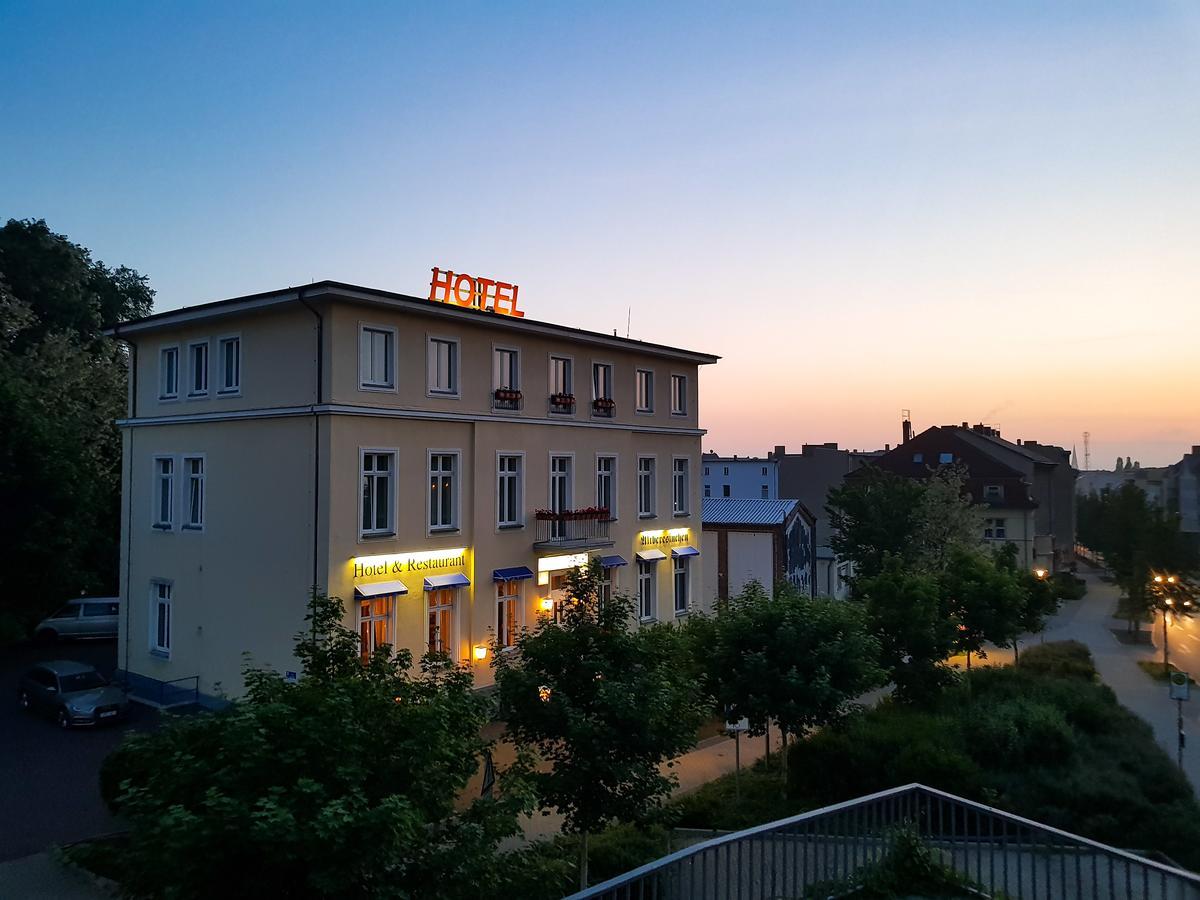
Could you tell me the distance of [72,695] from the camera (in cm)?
2069

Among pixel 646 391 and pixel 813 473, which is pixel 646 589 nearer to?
pixel 646 391

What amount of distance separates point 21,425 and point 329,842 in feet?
83.4

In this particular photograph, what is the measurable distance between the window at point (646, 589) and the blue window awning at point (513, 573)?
Result: 5689 mm

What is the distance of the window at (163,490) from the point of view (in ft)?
76.2

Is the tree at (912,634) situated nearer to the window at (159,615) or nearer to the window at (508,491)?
the window at (508,491)

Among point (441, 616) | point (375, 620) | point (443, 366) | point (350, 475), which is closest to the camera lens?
point (350, 475)

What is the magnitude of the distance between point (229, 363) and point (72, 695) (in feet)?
29.0

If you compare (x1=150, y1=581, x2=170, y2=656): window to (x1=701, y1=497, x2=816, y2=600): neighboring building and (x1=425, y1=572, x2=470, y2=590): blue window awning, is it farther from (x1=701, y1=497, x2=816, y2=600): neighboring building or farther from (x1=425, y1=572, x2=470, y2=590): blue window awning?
(x1=701, y1=497, x2=816, y2=600): neighboring building

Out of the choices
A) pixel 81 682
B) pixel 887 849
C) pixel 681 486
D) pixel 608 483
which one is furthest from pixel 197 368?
pixel 887 849

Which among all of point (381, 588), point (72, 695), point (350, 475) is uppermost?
point (350, 475)

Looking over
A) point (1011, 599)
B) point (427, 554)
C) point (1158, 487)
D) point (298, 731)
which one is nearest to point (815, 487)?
point (1158, 487)

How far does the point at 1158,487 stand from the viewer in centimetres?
5466

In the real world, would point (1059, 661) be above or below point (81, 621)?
below

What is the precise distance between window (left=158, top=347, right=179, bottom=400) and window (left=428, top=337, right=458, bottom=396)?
733cm
